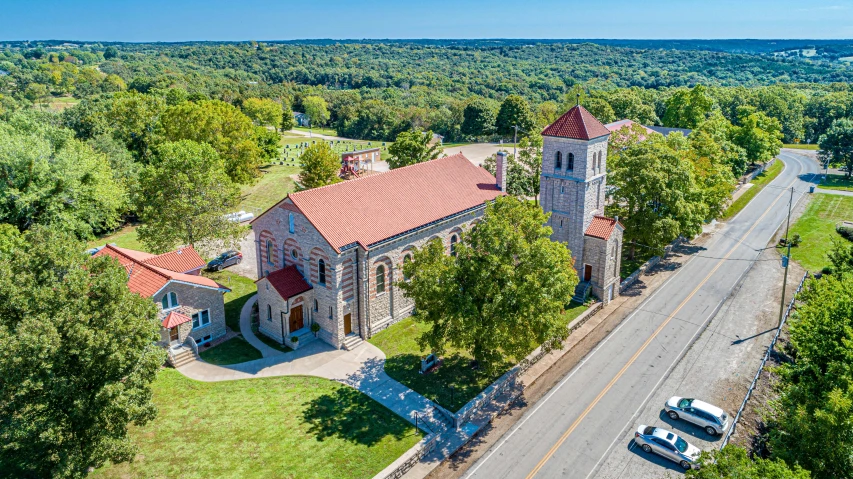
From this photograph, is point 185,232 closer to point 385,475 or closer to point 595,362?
point 385,475

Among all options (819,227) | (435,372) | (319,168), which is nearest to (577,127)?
(435,372)

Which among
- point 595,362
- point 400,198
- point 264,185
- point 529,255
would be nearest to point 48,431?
point 529,255

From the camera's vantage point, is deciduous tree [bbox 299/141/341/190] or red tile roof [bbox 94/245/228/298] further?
deciduous tree [bbox 299/141/341/190]

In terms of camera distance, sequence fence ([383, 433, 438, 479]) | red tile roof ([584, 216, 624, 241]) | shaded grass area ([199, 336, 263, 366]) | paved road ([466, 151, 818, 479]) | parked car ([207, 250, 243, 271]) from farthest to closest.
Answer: parked car ([207, 250, 243, 271]) → red tile roof ([584, 216, 624, 241]) → shaded grass area ([199, 336, 263, 366]) → paved road ([466, 151, 818, 479]) → fence ([383, 433, 438, 479])

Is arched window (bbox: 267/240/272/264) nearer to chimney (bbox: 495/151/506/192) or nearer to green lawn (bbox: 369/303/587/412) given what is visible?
green lawn (bbox: 369/303/587/412)

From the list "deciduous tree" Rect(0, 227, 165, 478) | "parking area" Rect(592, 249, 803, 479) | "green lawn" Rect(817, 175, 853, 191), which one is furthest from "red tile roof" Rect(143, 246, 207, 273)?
"green lawn" Rect(817, 175, 853, 191)

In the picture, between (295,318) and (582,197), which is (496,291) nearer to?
(295,318)

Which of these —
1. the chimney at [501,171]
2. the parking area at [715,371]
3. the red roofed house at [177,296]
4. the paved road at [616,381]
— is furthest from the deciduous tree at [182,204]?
the parking area at [715,371]
